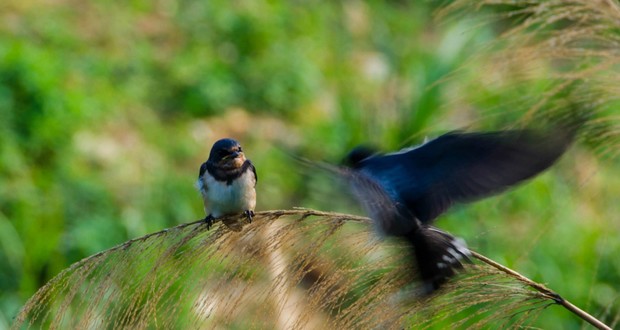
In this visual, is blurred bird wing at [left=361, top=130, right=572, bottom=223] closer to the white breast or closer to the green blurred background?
the white breast

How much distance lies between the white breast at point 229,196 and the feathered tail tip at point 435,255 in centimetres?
91

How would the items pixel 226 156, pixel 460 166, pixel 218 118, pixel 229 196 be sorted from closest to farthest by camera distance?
pixel 460 166
pixel 229 196
pixel 226 156
pixel 218 118

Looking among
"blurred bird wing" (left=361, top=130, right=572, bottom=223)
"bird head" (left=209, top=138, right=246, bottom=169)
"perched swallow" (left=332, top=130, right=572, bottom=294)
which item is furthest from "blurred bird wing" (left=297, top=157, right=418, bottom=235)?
"bird head" (left=209, top=138, right=246, bottom=169)

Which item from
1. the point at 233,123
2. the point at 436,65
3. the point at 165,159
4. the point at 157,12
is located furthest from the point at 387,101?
the point at 157,12

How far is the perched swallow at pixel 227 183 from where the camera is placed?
132 inches

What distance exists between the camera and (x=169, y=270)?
2332 mm

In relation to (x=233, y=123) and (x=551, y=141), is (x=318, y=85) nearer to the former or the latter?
(x=233, y=123)

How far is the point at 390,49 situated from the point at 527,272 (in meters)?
2.20

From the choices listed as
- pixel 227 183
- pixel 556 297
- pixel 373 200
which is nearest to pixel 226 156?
pixel 227 183

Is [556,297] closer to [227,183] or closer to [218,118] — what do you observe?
[227,183]

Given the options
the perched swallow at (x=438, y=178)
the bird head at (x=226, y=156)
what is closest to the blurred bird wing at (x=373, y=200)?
the perched swallow at (x=438, y=178)

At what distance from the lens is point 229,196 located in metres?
3.34

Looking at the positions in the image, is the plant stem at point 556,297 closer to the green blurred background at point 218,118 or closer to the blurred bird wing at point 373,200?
the blurred bird wing at point 373,200

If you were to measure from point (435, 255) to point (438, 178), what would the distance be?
35 cm
